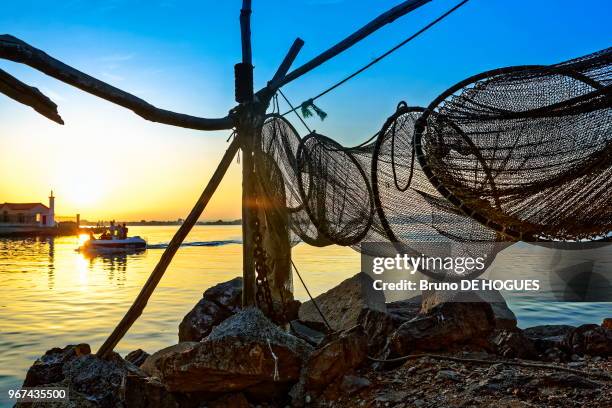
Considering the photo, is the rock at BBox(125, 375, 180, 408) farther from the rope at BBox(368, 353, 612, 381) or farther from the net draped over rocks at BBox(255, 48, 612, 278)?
the net draped over rocks at BBox(255, 48, 612, 278)

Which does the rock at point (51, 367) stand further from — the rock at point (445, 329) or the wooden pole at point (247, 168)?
the rock at point (445, 329)

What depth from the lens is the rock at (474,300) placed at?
6051 millimetres

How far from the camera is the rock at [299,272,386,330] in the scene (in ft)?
26.9

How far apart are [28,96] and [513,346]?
548cm

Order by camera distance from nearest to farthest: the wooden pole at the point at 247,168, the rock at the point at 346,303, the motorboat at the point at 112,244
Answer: the wooden pole at the point at 247,168 < the rock at the point at 346,303 < the motorboat at the point at 112,244

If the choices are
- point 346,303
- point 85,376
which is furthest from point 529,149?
point 85,376

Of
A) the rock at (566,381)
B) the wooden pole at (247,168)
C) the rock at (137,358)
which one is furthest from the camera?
the rock at (137,358)

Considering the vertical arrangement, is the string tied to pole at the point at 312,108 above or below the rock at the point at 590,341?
above

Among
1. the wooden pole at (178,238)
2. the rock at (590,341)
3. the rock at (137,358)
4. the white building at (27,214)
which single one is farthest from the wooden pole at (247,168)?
the white building at (27,214)

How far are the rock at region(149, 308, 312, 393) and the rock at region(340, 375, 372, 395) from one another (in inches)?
23.0

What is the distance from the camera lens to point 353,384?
4883 mm

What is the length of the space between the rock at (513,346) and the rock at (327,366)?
172 cm

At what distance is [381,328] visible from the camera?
6305 millimetres

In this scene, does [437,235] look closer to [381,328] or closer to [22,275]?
[381,328]
